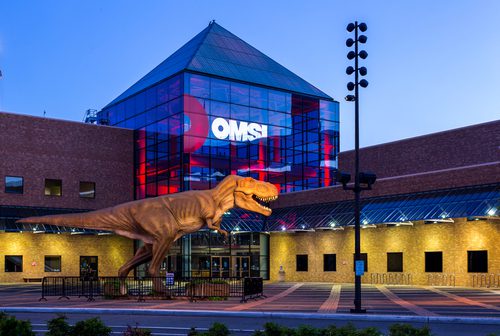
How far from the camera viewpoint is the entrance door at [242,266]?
166ft

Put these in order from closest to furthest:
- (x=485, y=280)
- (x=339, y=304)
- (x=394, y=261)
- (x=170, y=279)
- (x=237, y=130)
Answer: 1. (x=339, y=304)
2. (x=170, y=279)
3. (x=485, y=280)
4. (x=394, y=261)
5. (x=237, y=130)

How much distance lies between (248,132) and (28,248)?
19.3 m

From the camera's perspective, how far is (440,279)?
1476 inches

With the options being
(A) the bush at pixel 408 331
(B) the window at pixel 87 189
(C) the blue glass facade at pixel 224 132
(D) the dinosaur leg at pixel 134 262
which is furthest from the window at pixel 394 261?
(A) the bush at pixel 408 331

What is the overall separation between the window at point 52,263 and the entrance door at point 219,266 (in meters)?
11.6

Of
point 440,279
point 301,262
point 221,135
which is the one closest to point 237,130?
point 221,135

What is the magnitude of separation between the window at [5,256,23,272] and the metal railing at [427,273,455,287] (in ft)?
94.2

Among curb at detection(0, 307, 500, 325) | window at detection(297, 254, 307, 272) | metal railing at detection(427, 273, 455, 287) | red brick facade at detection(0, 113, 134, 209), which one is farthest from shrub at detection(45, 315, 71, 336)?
red brick facade at detection(0, 113, 134, 209)

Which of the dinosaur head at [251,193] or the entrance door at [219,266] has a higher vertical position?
the dinosaur head at [251,193]

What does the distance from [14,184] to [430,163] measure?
29.8 metres

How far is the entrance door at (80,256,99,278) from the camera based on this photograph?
165 ft

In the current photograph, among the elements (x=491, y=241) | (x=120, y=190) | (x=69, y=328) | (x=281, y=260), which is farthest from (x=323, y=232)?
(x=69, y=328)

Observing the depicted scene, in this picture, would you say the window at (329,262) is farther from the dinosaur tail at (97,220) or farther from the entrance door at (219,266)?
the dinosaur tail at (97,220)

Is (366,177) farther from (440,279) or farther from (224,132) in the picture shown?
(224,132)
